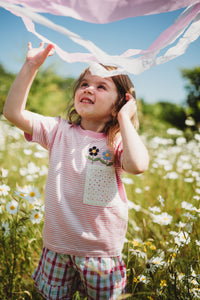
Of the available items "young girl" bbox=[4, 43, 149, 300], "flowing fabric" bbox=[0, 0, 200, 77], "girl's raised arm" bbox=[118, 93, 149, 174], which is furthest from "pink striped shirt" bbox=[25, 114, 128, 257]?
"flowing fabric" bbox=[0, 0, 200, 77]

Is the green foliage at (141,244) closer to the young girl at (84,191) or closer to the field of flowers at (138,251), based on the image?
the field of flowers at (138,251)

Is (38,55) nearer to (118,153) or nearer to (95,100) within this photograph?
(95,100)

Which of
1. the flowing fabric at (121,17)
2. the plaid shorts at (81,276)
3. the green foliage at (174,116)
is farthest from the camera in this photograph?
the green foliage at (174,116)

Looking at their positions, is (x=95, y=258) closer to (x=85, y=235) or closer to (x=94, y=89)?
(x=85, y=235)

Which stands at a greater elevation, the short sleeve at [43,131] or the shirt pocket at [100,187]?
the short sleeve at [43,131]

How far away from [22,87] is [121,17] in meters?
0.46

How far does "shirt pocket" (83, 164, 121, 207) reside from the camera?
0.98m

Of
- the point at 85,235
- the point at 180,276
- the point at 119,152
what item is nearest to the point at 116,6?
the point at 119,152

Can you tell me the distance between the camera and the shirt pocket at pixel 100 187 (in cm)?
98

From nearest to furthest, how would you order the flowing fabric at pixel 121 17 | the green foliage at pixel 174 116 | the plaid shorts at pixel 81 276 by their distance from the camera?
the flowing fabric at pixel 121 17 < the plaid shorts at pixel 81 276 < the green foliage at pixel 174 116

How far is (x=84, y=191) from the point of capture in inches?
38.7

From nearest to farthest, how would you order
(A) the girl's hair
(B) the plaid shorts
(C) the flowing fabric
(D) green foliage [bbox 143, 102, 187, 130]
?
(C) the flowing fabric → (B) the plaid shorts → (A) the girl's hair → (D) green foliage [bbox 143, 102, 187, 130]

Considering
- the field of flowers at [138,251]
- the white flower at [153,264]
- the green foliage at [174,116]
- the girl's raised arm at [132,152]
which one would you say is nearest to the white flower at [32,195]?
the field of flowers at [138,251]

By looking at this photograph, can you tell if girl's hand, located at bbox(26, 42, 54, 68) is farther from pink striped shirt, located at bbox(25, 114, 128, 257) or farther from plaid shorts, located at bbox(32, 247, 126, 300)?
plaid shorts, located at bbox(32, 247, 126, 300)
